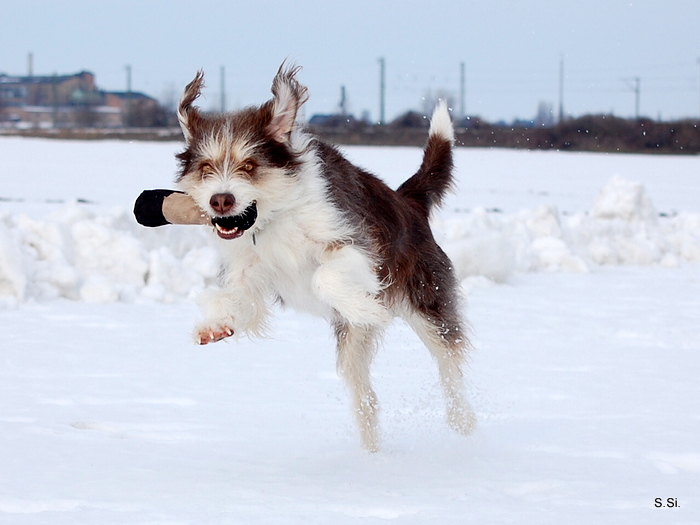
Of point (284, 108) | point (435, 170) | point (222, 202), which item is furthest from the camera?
point (435, 170)

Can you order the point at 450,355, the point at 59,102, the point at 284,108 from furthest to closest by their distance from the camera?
the point at 59,102 < the point at 450,355 < the point at 284,108

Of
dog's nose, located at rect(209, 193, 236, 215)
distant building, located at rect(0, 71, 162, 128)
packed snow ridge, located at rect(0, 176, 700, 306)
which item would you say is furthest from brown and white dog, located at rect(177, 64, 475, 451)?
distant building, located at rect(0, 71, 162, 128)

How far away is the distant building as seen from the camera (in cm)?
3619

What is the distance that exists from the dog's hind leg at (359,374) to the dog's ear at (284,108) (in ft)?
3.60

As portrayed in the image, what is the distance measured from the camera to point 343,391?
6102mm

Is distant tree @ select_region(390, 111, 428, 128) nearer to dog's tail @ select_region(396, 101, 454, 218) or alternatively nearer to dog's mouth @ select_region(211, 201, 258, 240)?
dog's tail @ select_region(396, 101, 454, 218)

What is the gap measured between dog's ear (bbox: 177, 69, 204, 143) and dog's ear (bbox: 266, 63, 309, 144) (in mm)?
349

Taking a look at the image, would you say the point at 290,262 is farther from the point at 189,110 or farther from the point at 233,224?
the point at 189,110

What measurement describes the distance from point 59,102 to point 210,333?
126 feet

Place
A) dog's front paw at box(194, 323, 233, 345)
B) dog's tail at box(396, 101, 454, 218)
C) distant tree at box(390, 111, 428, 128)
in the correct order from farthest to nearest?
1. distant tree at box(390, 111, 428, 128)
2. dog's tail at box(396, 101, 454, 218)
3. dog's front paw at box(194, 323, 233, 345)

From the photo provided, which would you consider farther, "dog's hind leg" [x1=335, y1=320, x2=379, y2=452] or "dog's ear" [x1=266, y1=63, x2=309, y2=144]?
"dog's hind leg" [x1=335, y1=320, x2=379, y2=452]

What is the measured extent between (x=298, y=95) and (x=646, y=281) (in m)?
7.36

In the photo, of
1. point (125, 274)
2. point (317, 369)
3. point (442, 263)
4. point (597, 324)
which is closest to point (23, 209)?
point (125, 274)

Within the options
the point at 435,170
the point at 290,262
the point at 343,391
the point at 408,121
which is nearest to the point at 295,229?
the point at 290,262
